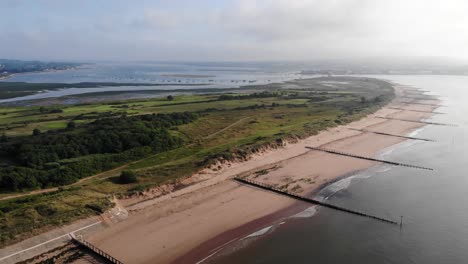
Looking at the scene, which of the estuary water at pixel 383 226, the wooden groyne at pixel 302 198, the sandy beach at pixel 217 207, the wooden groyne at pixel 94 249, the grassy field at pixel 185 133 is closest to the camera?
the wooden groyne at pixel 94 249

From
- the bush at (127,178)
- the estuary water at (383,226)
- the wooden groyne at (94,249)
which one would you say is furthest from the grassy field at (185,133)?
the estuary water at (383,226)

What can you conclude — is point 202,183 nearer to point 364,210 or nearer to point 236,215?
point 236,215

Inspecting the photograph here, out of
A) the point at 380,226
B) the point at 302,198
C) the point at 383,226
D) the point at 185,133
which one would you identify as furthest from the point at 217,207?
the point at 185,133

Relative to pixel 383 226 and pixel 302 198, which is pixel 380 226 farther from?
pixel 302 198

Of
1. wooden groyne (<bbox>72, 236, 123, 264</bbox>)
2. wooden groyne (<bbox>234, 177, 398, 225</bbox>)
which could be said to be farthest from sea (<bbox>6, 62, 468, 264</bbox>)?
wooden groyne (<bbox>72, 236, 123, 264</bbox>)

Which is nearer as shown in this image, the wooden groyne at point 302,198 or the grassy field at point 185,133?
the grassy field at point 185,133

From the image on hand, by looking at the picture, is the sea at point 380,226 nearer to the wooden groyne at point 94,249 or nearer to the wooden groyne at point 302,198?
the wooden groyne at point 302,198
